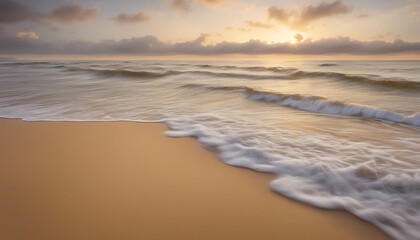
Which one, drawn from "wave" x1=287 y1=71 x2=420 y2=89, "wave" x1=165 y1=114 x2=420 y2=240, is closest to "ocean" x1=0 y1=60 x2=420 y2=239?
"wave" x1=165 y1=114 x2=420 y2=240

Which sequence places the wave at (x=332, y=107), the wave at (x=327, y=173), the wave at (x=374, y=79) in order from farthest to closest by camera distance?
the wave at (x=374, y=79) → the wave at (x=332, y=107) → the wave at (x=327, y=173)

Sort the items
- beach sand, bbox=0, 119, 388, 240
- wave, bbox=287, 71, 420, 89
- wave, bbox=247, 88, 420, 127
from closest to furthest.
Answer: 1. beach sand, bbox=0, 119, 388, 240
2. wave, bbox=247, 88, 420, 127
3. wave, bbox=287, 71, 420, 89

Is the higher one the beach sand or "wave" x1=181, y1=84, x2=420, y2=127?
"wave" x1=181, y1=84, x2=420, y2=127

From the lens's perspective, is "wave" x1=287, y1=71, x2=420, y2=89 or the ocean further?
"wave" x1=287, y1=71, x2=420, y2=89

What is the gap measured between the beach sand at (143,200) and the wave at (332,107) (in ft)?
9.72

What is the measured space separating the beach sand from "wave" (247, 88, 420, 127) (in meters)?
2.96

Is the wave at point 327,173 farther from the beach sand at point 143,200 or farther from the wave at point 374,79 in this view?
the wave at point 374,79

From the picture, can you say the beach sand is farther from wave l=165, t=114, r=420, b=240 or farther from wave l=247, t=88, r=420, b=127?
wave l=247, t=88, r=420, b=127

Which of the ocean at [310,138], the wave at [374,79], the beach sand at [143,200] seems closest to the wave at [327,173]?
the ocean at [310,138]

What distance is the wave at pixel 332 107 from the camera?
3576 mm

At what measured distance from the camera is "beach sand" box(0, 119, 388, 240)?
1.22 metres

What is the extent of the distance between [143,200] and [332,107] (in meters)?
4.02

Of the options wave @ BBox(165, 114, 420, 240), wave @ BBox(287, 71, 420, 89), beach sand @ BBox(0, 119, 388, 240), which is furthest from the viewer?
wave @ BBox(287, 71, 420, 89)

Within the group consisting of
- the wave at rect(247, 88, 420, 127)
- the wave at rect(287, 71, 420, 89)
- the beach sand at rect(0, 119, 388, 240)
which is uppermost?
the wave at rect(287, 71, 420, 89)
